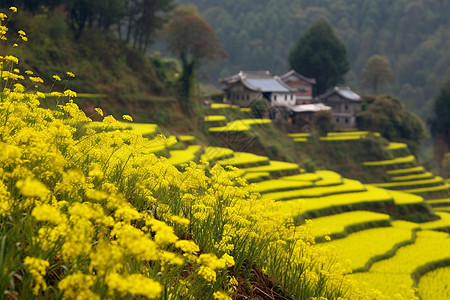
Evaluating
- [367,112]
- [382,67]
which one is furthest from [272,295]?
[382,67]

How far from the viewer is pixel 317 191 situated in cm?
2009

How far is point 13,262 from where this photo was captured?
2945 millimetres

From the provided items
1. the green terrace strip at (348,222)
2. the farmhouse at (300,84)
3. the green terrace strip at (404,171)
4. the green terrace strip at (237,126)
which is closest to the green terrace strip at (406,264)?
the green terrace strip at (348,222)

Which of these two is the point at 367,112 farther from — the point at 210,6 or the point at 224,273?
the point at 210,6

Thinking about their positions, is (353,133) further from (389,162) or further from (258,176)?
(258,176)

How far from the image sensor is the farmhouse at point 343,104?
151 feet

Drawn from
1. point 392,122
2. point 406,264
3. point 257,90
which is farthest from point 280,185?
point 392,122

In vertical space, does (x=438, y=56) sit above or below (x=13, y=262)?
above

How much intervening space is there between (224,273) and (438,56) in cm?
8711

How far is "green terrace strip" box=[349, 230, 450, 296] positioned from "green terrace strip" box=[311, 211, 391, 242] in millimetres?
1590

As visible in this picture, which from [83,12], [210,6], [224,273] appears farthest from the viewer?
[210,6]

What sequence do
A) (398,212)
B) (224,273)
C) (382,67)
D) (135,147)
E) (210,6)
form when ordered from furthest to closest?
1. (210,6)
2. (382,67)
3. (398,212)
4. (135,147)
5. (224,273)

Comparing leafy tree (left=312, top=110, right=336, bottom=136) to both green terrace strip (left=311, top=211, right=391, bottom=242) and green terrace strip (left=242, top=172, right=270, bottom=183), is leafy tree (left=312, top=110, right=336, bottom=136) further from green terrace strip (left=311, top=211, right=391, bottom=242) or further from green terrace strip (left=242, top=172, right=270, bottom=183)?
green terrace strip (left=311, top=211, right=391, bottom=242)

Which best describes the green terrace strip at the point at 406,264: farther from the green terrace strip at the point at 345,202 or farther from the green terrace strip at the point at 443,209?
the green terrace strip at the point at 443,209
